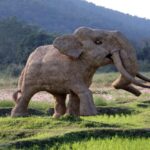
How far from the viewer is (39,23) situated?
379ft

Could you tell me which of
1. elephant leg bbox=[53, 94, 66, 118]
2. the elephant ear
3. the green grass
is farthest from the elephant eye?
the green grass

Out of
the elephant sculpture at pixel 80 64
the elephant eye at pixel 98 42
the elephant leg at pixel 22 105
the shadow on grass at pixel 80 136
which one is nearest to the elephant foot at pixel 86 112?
the elephant sculpture at pixel 80 64

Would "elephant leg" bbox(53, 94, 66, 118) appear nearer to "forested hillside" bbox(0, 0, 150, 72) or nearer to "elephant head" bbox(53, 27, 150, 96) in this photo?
"elephant head" bbox(53, 27, 150, 96)

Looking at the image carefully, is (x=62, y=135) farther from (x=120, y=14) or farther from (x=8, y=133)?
(x=120, y=14)

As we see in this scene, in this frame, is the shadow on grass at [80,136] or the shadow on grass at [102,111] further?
the shadow on grass at [102,111]

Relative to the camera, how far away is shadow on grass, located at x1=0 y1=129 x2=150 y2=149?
8.83m

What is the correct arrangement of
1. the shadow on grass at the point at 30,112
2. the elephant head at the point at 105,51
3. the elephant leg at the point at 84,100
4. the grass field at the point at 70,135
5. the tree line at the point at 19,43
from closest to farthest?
the grass field at the point at 70,135, the elephant leg at the point at 84,100, the elephant head at the point at 105,51, the shadow on grass at the point at 30,112, the tree line at the point at 19,43

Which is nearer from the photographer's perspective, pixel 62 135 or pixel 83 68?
pixel 62 135

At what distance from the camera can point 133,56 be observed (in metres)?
13.2

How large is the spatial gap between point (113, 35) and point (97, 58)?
57 centimetres

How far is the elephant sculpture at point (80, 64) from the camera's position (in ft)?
42.7

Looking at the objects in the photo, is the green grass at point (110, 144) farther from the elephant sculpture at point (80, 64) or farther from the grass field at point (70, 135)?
the elephant sculpture at point (80, 64)

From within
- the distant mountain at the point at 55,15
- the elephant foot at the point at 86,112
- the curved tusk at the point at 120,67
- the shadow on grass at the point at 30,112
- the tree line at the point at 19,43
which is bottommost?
the shadow on grass at the point at 30,112

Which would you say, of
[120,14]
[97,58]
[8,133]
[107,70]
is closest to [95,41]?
[97,58]
